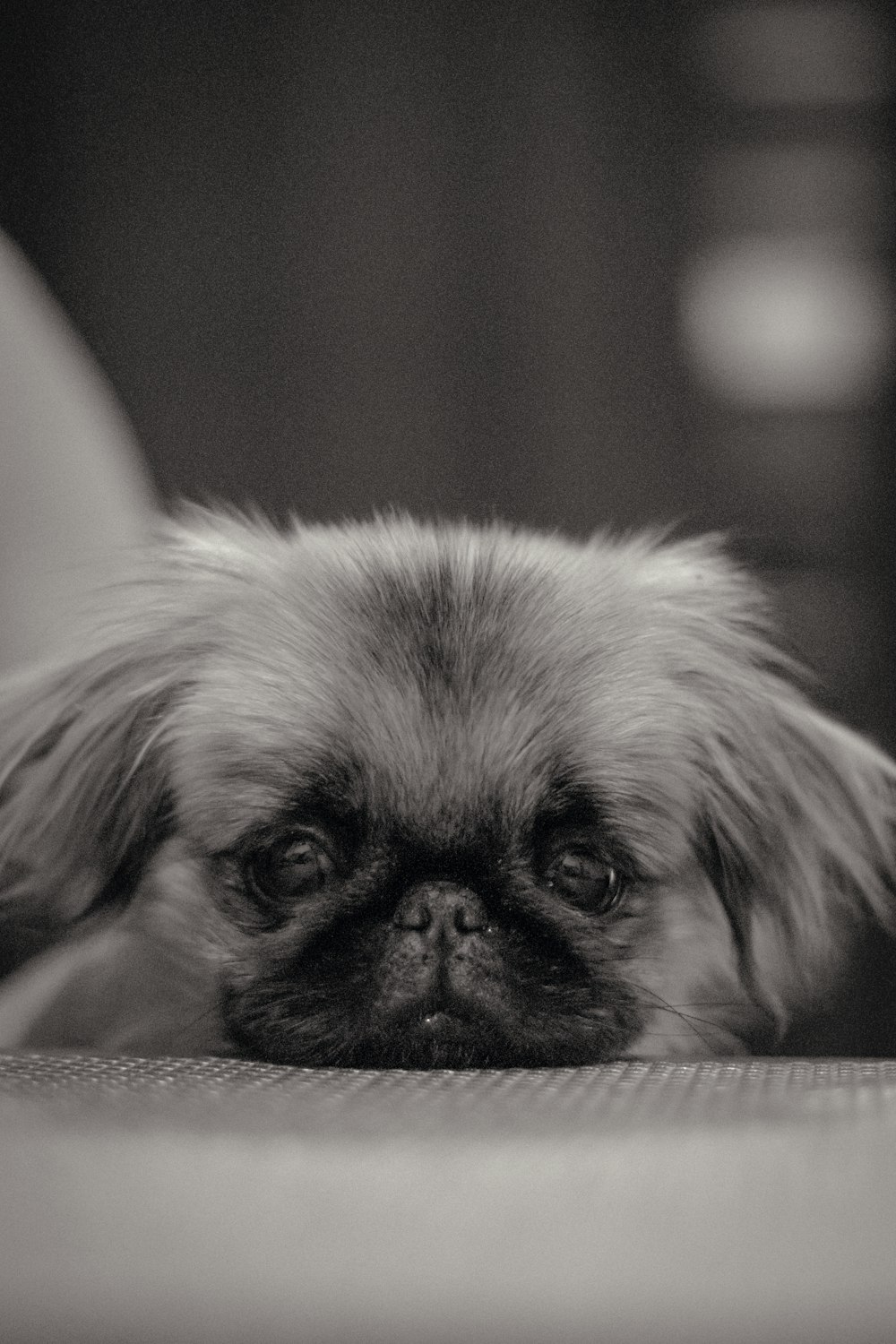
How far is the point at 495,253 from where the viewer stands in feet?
14.4

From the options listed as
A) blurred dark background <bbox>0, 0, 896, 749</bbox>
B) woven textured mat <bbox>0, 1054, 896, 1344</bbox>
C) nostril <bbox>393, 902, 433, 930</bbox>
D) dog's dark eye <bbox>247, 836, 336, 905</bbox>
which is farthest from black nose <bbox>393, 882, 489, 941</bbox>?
blurred dark background <bbox>0, 0, 896, 749</bbox>

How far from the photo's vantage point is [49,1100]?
77cm

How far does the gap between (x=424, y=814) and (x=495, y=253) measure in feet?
10.7

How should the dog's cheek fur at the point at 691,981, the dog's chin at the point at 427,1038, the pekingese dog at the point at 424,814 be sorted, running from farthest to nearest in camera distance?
the dog's cheek fur at the point at 691,981 → the pekingese dog at the point at 424,814 → the dog's chin at the point at 427,1038

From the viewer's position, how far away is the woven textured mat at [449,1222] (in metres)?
0.56

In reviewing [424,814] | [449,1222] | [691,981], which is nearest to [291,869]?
[424,814]

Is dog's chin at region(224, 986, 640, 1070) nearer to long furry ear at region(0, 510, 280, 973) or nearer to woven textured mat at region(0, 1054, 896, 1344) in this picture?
long furry ear at region(0, 510, 280, 973)

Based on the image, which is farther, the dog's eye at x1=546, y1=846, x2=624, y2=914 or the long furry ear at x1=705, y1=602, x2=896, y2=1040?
the long furry ear at x1=705, y1=602, x2=896, y2=1040

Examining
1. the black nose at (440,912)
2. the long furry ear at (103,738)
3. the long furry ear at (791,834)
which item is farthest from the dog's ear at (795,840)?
the long furry ear at (103,738)

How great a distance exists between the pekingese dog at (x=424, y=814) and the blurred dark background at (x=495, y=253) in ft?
8.43

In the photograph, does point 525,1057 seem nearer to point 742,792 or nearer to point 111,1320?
point 742,792

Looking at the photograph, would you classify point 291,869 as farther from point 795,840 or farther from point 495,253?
point 495,253

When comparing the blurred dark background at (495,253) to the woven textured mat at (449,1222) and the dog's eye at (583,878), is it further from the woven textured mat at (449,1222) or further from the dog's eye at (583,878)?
the woven textured mat at (449,1222)

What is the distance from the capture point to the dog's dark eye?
4.78ft
